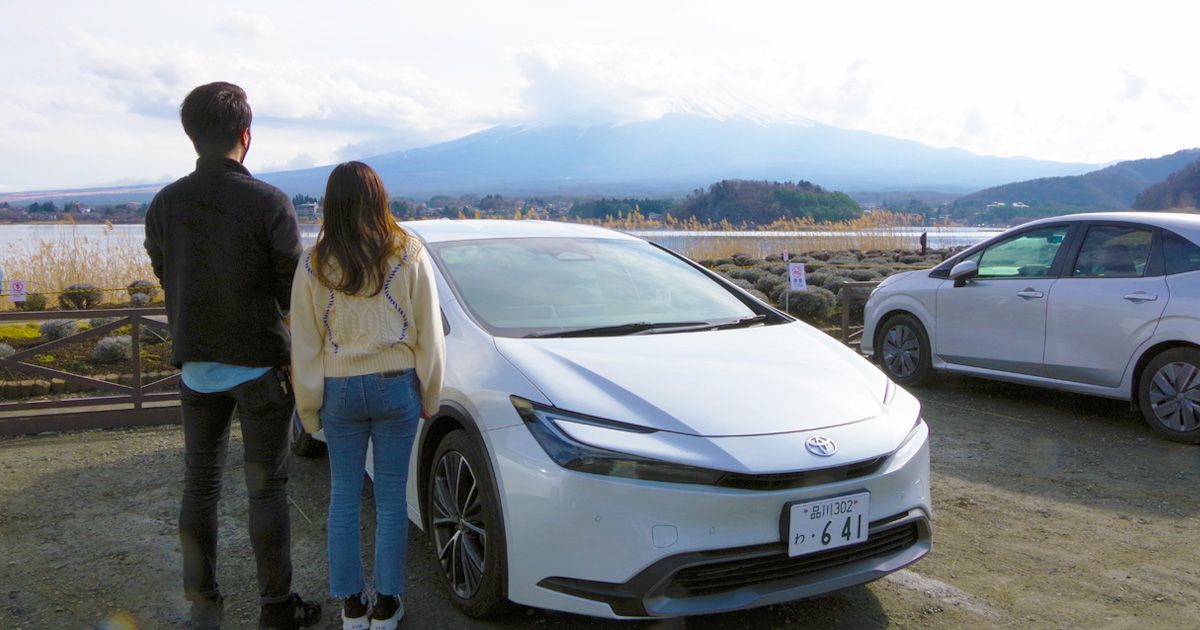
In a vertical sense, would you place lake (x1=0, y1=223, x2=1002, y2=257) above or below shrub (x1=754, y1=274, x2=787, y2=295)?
above

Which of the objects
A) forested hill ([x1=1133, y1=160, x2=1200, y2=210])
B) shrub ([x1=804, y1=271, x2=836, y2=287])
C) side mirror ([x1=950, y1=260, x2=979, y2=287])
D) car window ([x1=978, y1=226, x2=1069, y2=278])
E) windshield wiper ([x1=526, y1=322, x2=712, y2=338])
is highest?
forested hill ([x1=1133, y1=160, x2=1200, y2=210])

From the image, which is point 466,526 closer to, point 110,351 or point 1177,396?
point 1177,396

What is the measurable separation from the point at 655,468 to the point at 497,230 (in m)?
2.16

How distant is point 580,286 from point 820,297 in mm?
7662

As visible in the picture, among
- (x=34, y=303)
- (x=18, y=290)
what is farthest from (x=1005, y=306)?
(x=34, y=303)

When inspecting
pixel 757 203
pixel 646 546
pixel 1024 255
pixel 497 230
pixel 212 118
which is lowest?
pixel 646 546

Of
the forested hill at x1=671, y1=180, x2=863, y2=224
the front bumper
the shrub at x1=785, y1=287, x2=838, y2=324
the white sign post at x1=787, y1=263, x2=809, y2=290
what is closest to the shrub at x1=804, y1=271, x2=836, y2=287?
the shrub at x1=785, y1=287, x2=838, y2=324

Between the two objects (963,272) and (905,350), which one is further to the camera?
(905,350)

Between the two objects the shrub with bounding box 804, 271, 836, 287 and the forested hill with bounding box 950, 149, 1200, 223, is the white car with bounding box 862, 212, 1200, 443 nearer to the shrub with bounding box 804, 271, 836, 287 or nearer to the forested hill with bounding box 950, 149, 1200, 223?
the shrub with bounding box 804, 271, 836, 287

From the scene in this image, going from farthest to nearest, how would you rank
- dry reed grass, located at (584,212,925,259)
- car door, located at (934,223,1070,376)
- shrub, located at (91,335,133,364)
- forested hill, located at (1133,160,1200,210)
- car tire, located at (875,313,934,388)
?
forested hill, located at (1133,160,1200,210), dry reed grass, located at (584,212,925,259), shrub, located at (91,335,133,364), car tire, located at (875,313,934,388), car door, located at (934,223,1070,376)

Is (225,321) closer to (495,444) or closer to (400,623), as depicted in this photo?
(495,444)

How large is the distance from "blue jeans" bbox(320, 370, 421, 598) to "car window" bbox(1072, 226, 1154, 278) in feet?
17.3

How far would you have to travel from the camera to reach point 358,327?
9.33ft

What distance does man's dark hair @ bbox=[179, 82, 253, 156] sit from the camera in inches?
114
